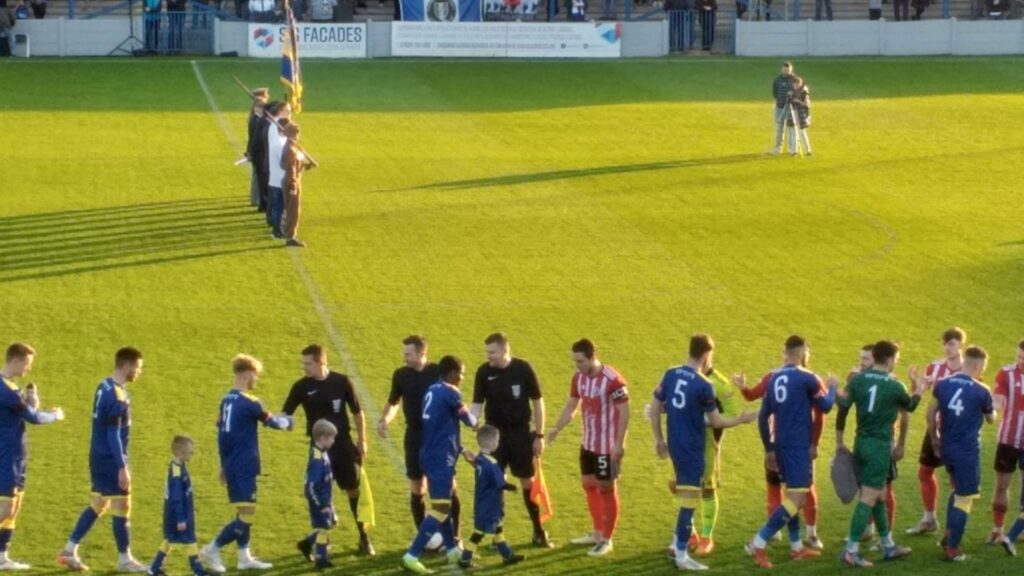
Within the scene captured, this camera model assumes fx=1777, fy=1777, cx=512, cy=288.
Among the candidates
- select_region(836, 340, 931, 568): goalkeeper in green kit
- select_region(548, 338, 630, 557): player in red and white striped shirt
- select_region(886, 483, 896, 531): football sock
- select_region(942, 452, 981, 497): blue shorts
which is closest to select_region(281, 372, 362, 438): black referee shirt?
select_region(548, 338, 630, 557): player in red and white striped shirt

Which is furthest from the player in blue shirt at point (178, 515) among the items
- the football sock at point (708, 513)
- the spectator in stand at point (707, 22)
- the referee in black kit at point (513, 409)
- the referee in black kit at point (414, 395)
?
the spectator in stand at point (707, 22)

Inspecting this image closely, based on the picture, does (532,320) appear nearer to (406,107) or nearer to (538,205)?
(538,205)

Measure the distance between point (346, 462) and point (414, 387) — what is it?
886 millimetres

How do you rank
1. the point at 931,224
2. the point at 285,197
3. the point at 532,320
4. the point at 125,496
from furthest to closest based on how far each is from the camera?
the point at 931,224, the point at 285,197, the point at 532,320, the point at 125,496

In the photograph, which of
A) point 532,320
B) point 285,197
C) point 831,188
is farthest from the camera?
point 831,188

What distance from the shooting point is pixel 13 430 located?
49.0ft

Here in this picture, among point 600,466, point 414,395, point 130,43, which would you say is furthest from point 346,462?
point 130,43

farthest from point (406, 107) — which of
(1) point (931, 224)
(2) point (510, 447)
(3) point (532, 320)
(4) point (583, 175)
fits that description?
(2) point (510, 447)

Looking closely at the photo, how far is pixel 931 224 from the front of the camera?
30.2 m

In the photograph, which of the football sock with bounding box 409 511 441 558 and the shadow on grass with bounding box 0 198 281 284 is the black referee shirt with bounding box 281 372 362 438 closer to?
the football sock with bounding box 409 511 441 558

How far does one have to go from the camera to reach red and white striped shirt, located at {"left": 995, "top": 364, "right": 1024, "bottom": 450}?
1549cm

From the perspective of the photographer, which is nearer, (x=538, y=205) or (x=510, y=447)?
(x=510, y=447)

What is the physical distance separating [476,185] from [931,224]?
8.40m

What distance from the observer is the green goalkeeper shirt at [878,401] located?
14.9 meters
